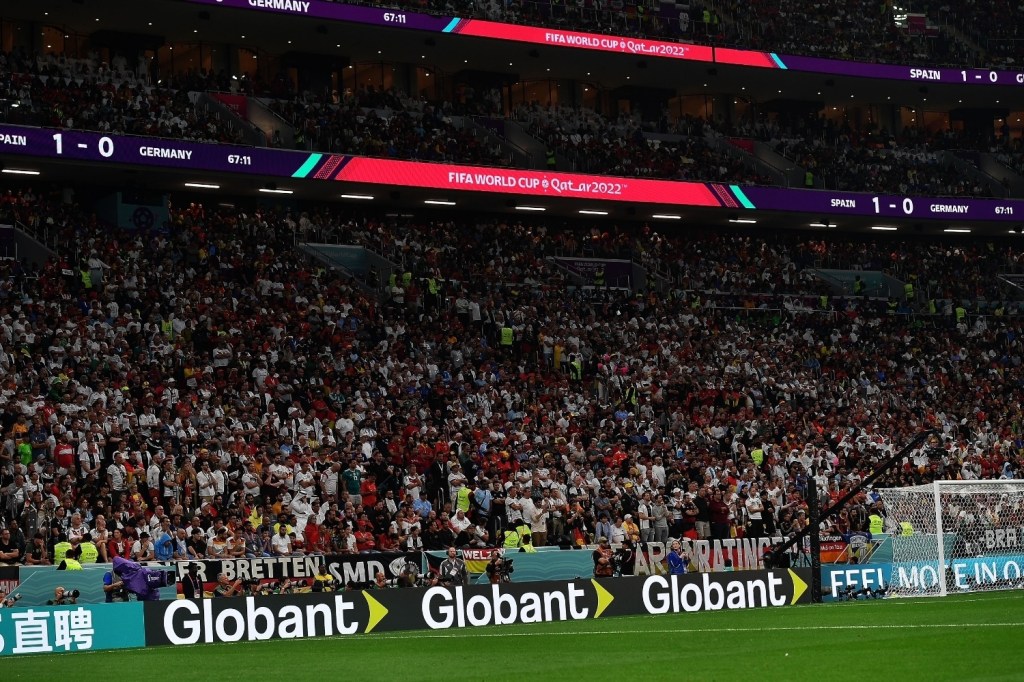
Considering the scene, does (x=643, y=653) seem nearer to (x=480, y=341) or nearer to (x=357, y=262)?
(x=480, y=341)

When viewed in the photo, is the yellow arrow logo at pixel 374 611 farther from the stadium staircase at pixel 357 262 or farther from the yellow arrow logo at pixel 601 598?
the stadium staircase at pixel 357 262

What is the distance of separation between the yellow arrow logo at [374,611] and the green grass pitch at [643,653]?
459 mm

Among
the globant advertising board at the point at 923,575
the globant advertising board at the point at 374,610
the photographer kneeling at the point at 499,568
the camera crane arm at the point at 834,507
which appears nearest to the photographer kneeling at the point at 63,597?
the globant advertising board at the point at 374,610

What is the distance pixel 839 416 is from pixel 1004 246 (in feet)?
74.7

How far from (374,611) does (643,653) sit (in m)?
5.47

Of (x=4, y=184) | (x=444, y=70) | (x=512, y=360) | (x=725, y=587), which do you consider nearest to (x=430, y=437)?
(x=512, y=360)

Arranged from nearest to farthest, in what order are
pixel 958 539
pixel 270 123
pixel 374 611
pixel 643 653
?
pixel 643 653 < pixel 374 611 < pixel 958 539 < pixel 270 123

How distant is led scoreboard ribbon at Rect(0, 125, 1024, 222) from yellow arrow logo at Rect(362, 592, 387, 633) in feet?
67.4

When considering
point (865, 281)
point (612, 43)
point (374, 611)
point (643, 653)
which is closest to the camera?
point (643, 653)

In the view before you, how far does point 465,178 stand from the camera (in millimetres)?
43094

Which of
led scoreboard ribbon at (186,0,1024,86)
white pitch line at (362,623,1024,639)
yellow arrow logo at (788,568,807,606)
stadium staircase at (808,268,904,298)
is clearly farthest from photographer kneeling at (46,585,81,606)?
stadium staircase at (808,268,904,298)

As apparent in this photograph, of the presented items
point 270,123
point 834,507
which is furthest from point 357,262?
point 834,507

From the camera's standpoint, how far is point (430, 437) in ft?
99.4

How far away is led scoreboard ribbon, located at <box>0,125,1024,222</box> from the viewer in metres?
36.3
